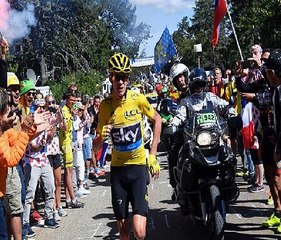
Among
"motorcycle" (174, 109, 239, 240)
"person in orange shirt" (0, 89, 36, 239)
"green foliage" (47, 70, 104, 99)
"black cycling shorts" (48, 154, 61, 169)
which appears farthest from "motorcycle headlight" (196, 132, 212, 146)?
"green foliage" (47, 70, 104, 99)

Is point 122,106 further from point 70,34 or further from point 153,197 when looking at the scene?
point 70,34

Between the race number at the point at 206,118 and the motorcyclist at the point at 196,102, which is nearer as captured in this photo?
the race number at the point at 206,118

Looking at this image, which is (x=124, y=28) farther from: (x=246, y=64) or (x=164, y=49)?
(x=246, y=64)

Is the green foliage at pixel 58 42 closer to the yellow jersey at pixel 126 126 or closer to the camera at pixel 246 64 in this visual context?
the camera at pixel 246 64

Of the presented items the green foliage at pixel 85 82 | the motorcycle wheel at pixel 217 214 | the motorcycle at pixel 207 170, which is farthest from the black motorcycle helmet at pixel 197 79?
the green foliage at pixel 85 82

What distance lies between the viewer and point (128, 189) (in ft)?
18.1

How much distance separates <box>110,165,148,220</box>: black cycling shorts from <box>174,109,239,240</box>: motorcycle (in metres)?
0.63

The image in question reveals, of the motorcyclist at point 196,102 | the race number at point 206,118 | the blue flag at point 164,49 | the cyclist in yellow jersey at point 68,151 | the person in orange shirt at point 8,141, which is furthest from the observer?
the blue flag at point 164,49

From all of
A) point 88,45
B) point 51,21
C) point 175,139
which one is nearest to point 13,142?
point 175,139

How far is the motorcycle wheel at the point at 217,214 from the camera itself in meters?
5.36

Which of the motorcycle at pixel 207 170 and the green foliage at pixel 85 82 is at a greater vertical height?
the green foliage at pixel 85 82

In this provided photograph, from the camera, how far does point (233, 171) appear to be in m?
5.82

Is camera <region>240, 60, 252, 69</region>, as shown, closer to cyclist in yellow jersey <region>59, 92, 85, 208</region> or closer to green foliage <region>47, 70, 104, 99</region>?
cyclist in yellow jersey <region>59, 92, 85, 208</region>

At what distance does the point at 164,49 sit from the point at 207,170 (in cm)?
1717
